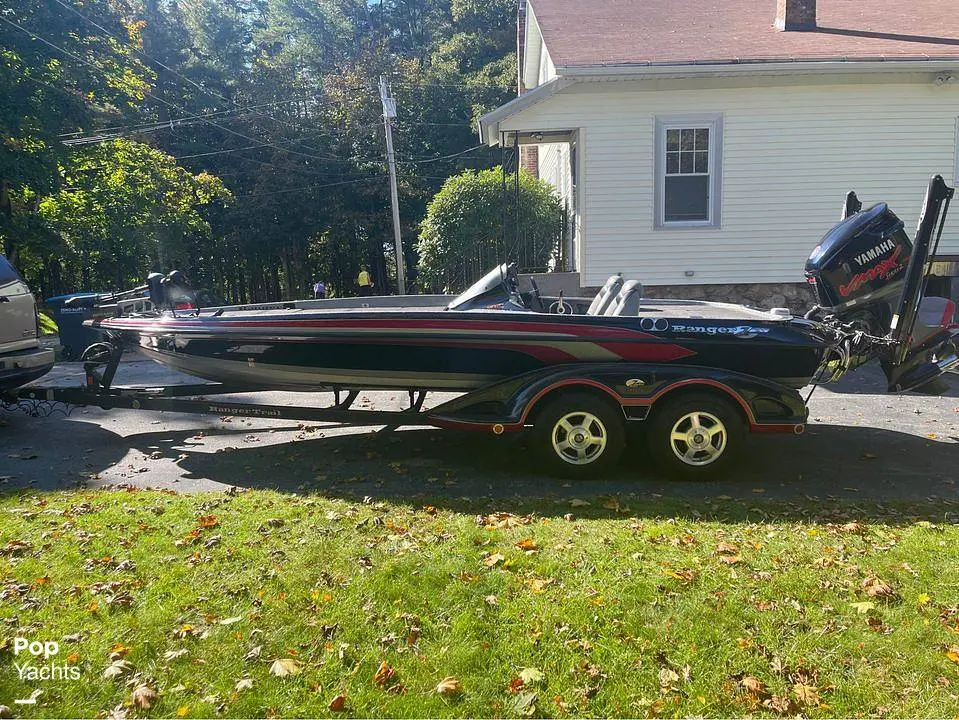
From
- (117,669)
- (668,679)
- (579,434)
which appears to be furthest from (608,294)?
(117,669)

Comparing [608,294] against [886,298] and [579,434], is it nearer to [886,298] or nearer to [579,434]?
[579,434]

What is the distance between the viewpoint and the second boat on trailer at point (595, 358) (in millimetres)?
5578

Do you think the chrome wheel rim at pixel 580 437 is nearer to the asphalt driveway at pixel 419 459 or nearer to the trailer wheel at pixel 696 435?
the asphalt driveway at pixel 419 459

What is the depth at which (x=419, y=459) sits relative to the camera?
6367 millimetres

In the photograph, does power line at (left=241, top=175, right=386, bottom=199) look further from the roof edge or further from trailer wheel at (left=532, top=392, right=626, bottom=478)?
trailer wheel at (left=532, top=392, right=626, bottom=478)

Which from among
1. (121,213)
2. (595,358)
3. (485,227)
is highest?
(121,213)

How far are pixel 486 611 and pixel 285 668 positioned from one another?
37.6 inches

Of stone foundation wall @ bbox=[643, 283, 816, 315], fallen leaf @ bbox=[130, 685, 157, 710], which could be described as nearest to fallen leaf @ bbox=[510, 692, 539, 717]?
fallen leaf @ bbox=[130, 685, 157, 710]

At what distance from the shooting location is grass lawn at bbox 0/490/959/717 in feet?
9.63

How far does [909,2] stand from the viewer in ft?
47.9

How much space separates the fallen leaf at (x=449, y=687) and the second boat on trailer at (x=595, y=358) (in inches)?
106

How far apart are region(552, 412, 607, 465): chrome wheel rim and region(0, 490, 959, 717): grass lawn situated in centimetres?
75

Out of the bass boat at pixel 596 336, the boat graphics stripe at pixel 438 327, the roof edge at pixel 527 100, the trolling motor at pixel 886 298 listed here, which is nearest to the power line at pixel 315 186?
the roof edge at pixel 527 100

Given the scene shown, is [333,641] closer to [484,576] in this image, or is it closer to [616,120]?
[484,576]
